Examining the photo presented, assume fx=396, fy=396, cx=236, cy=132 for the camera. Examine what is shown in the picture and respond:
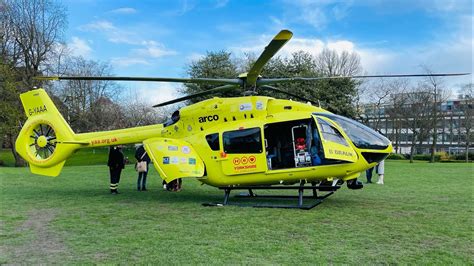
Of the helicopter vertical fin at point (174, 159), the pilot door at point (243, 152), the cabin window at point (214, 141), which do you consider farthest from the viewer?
the cabin window at point (214, 141)

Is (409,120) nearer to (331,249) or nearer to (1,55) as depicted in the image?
(1,55)

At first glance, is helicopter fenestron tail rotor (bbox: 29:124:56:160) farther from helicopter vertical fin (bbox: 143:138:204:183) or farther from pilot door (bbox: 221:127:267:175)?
pilot door (bbox: 221:127:267:175)

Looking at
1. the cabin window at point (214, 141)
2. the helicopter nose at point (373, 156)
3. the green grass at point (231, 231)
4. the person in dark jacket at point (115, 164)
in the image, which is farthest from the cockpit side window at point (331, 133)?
the person in dark jacket at point (115, 164)

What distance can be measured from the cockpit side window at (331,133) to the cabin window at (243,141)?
5.06 feet

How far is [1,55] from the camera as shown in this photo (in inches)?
1344

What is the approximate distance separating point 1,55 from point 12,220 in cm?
3114

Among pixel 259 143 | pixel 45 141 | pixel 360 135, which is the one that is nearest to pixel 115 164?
pixel 45 141

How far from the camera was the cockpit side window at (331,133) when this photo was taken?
9.32m

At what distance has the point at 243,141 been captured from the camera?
10000mm

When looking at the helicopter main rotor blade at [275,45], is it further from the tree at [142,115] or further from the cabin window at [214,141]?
the tree at [142,115]

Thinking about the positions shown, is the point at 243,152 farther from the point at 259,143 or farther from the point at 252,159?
the point at 259,143

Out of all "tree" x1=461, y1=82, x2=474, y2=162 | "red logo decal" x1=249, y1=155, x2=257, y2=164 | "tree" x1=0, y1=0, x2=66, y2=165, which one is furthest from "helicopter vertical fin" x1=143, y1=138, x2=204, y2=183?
"tree" x1=461, y1=82, x2=474, y2=162

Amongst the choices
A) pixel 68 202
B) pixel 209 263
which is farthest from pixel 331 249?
pixel 68 202

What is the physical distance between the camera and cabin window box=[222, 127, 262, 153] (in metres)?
9.88
